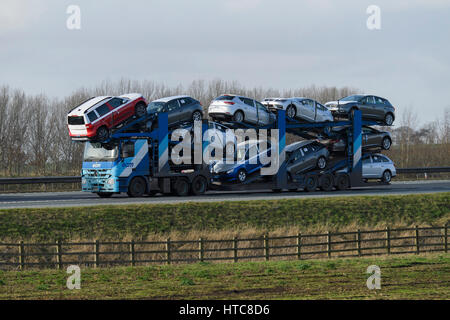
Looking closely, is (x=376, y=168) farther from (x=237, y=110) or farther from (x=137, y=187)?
(x=137, y=187)

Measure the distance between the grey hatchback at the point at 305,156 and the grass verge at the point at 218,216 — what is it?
294 centimetres

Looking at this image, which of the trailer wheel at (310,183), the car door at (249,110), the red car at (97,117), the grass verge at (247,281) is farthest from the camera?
the trailer wheel at (310,183)

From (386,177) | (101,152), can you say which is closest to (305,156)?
(386,177)

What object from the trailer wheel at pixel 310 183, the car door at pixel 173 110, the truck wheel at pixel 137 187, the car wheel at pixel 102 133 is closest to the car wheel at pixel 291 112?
the trailer wheel at pixel 310 183

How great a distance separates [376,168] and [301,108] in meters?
6.27

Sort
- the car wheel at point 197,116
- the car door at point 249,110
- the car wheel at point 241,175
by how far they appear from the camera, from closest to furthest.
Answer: the car wheel at point 197,116, the car door at point 249,110, the car wheel at point 241,175

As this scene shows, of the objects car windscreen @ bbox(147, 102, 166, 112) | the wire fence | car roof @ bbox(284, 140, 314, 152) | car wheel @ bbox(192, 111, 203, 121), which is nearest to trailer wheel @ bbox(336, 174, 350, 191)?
car roof @ bbox(284, 140, 314, 152)

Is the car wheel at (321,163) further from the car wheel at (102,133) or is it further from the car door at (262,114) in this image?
the car wheel at (102,133)

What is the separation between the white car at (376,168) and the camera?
39.5 meters

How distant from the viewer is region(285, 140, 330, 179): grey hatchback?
36219mm

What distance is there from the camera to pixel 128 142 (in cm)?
3166

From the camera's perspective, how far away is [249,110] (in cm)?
3428
